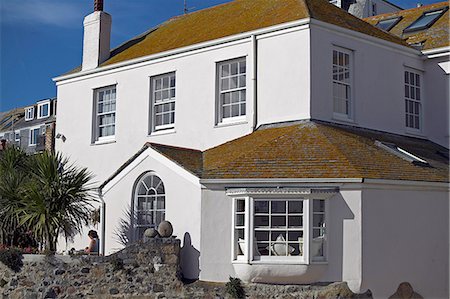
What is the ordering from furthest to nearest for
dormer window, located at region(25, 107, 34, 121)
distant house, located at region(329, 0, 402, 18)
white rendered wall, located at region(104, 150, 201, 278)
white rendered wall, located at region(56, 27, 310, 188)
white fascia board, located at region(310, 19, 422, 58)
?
dormer window, located at region(25, 107, 34, 121), distant house, located at region(329, 0, 402, 18), white fascia board, located at region(310, 19, 422, 58), white rendered wall, located at region(56, 27, 310, 188), white rendered wall, located at region(104, 150, 201, 278)

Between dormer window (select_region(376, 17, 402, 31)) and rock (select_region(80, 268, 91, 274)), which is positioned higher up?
dormer window (select_region(376, 17, 402, 31))

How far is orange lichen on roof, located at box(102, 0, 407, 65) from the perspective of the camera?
72.5ft

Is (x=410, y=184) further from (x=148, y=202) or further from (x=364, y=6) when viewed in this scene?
(x=364, y=6)

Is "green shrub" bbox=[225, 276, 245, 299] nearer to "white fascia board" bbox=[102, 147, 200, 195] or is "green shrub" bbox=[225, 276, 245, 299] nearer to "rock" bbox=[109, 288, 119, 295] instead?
"white fascia board" bbox=[102, 147, 200, 195]

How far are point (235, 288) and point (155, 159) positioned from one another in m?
4.63

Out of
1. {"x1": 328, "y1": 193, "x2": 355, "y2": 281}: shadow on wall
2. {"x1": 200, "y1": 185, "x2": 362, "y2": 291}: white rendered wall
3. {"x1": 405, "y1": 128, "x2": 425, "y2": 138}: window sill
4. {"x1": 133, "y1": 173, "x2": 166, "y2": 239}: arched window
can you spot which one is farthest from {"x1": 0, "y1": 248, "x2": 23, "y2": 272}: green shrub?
{"x1": 405, "y1": 128, "x2": 425, "y2": 138}: window sill

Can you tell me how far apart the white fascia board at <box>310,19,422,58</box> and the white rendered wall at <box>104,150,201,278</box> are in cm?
604

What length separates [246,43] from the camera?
21938mm

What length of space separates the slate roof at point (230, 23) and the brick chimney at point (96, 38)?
0.43m

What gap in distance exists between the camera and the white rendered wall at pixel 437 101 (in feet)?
77.7

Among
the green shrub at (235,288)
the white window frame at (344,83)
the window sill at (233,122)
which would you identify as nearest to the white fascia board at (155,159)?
the green shrub at (235,288)

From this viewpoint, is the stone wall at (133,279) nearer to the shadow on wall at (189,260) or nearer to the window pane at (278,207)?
the shadow on wall at (189,260)

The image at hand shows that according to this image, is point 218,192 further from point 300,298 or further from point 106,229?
point 106,229

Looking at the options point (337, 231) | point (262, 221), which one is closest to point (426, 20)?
point (337, 231)
